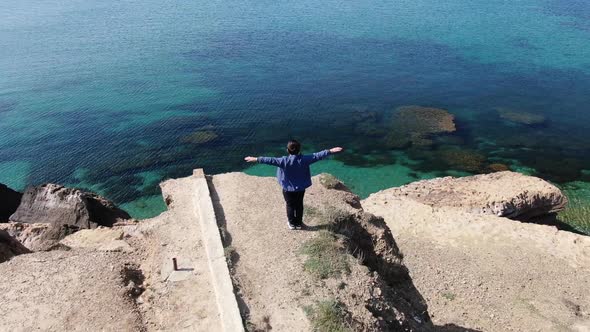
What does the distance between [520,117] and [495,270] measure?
2490 cm

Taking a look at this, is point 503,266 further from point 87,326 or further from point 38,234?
point 38,234

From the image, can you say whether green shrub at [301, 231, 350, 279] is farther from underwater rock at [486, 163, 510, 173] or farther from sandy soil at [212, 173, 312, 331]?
underwater rock at [486, 163, 510, 173]

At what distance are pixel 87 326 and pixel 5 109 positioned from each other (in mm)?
35935

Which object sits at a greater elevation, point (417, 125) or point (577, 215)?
point (577, 215)

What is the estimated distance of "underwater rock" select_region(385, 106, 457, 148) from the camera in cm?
3325

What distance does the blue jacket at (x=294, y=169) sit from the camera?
1027 cm

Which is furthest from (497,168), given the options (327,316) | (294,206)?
(327,316)

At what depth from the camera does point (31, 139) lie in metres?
33.0

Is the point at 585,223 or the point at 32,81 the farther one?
the point at 32,81

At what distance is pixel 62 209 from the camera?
16812 mm

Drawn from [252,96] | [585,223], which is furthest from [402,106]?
[585,223]

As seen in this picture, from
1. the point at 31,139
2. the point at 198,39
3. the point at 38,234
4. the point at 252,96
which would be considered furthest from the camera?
the point at 198,39

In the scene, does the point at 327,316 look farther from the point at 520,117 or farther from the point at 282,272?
the point at 520,117

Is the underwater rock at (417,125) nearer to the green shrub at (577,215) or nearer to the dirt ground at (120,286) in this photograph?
the green shrub at (577,215)
